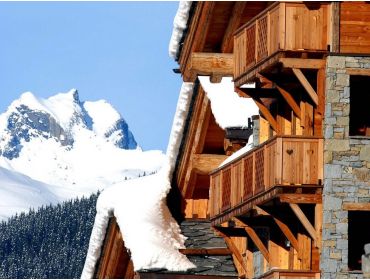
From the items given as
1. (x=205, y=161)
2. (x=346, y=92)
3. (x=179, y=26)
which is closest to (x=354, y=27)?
(x=346, y=92)

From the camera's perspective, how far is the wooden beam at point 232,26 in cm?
3478

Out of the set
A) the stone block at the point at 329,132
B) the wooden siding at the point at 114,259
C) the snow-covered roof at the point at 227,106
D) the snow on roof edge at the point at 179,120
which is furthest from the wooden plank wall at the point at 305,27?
the wooden siding at the point at 114,259

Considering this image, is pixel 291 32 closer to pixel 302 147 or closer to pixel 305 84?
pixel 305 84

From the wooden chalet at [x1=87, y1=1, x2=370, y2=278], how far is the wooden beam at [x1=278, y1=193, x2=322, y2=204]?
2cm

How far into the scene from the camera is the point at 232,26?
35406mm

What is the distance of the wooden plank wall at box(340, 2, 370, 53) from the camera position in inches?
1144

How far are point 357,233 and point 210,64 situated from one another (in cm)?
683

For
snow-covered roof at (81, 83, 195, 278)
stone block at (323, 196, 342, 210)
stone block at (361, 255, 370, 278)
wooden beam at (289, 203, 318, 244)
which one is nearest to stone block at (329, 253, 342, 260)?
wooden beam at (289, 203, 318, 244)

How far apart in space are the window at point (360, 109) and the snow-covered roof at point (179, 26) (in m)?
5.37

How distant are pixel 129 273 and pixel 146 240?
474 centimetres

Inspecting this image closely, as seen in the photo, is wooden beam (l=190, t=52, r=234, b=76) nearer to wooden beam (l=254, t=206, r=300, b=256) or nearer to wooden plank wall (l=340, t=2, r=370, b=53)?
wooden beam (l=254, t=206, r=300, b=256)

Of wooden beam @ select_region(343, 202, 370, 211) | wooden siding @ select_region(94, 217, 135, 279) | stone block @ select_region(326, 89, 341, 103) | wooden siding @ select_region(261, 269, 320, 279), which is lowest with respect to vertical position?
wooden siding @ select_region(261, 269, 320, 279)

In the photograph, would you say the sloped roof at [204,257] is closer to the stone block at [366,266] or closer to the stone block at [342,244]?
the stone block at [342,244]

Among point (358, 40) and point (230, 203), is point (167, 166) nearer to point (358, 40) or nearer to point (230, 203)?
point (230, 203)
